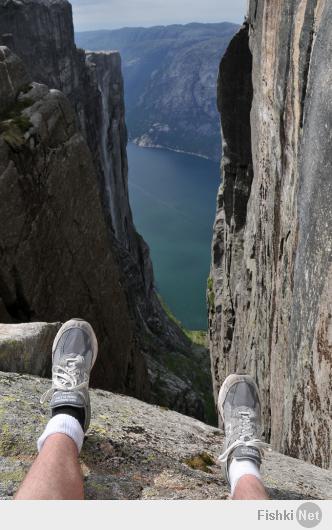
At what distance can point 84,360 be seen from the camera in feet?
26.0

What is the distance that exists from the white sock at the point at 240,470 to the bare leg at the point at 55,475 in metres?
1.94

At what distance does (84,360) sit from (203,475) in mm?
2676

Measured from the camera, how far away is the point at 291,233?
44.2 feet

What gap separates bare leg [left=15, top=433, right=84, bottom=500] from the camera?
486 centimetres

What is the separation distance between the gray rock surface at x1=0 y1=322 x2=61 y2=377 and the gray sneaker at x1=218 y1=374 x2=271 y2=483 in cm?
390

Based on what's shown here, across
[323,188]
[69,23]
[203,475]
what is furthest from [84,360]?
[69,23]

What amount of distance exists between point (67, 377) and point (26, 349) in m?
2.71

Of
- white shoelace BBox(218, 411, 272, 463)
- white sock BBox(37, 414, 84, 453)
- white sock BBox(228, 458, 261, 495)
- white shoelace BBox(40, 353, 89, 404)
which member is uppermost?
white shoelace BBox(40, 353, 89, 404)

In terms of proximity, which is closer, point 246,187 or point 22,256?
point 22,256

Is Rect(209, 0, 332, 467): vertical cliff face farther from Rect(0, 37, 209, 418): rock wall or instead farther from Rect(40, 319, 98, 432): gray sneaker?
Rect(0, 37, 209, 418): rock wall

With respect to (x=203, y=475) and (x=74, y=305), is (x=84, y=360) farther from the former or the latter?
(x=74, y=305)

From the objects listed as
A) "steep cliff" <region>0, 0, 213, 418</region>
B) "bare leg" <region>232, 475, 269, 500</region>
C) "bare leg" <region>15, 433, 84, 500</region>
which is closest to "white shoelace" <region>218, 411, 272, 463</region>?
"bare leg" <region>232, 475, 269, 500</region>

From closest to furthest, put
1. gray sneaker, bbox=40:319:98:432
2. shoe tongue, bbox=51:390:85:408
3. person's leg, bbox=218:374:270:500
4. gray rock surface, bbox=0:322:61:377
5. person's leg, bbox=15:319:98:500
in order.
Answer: person's leg, bbox=15:319:98:500
person's leg, bbox=218:374:270:500
shoe tongue, bbox=51:390:85:408
gray sneaker, bbox=40:319:98:432
gray rock surface, bbox=0:322:61:377

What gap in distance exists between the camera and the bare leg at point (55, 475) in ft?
16.0
